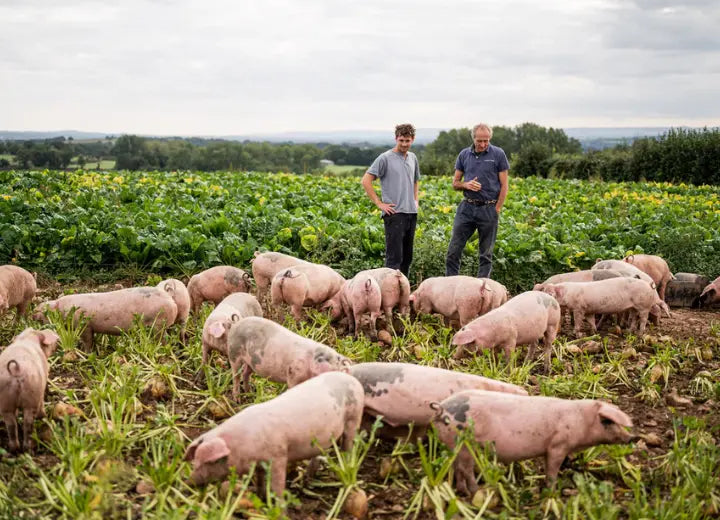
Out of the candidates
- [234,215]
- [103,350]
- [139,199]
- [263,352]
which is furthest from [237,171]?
[263,352]

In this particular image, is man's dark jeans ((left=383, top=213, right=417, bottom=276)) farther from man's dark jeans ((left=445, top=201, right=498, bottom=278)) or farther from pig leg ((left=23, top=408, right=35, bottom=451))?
pig leg ((left=23, top=408, right=35, bottom=451))

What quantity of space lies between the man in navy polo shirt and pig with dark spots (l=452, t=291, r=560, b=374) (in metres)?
2.43

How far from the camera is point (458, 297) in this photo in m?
7.96

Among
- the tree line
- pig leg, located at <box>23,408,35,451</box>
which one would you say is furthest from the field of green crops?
the tree line

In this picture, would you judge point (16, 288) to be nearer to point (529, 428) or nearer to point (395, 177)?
point (395, 177)

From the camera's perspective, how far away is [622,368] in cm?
703

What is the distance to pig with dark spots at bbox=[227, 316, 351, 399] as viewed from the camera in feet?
17.8

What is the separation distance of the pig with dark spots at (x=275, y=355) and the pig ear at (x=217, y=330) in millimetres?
207

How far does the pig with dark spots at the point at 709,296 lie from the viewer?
1041cm

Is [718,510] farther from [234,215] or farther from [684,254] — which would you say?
[234,215]

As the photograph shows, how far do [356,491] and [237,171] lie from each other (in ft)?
79.4

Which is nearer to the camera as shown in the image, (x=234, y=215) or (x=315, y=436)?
(x=315, y=436)

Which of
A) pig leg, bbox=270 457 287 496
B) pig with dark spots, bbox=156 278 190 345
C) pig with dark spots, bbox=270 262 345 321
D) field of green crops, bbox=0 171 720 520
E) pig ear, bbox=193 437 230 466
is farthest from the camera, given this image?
pig with dark spots, bbox=270 262 345 321

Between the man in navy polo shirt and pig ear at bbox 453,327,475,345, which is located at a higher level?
the man in navy polo shirt
